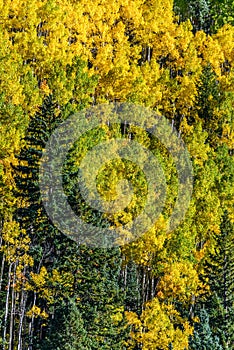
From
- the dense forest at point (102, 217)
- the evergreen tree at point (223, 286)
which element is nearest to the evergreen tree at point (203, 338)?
the dense forest at point (102, 217)

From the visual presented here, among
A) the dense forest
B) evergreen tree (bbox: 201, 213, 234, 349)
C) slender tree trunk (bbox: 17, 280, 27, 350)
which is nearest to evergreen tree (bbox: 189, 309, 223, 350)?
the dense forest

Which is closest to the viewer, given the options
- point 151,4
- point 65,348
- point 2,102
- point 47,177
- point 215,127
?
point 65,348

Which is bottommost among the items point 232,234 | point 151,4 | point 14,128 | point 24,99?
point 232,234

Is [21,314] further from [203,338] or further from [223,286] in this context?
[223,286]

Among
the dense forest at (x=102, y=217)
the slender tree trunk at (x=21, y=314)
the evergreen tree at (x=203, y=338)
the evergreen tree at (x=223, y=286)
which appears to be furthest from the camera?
the evergreen tree at (x=223, y=286)

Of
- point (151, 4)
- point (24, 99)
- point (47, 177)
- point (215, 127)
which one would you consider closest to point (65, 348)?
point (47, 177)

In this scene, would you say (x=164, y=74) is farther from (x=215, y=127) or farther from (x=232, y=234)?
(x=232, y=234)

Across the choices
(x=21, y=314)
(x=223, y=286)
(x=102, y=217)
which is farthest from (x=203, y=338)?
(x=21, y=314)

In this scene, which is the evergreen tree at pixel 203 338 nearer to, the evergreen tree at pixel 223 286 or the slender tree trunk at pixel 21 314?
the evergreen tree at pixel 223 286

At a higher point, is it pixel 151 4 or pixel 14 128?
pixel 151 4
